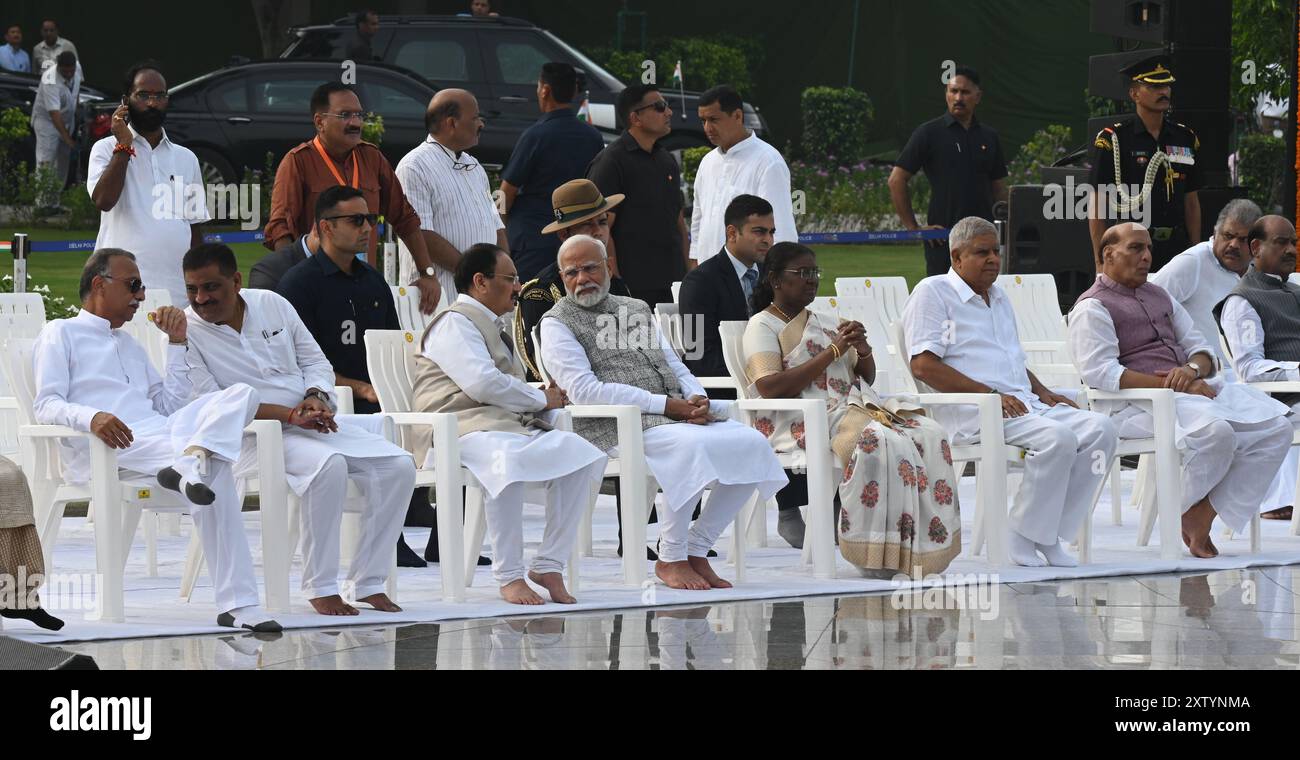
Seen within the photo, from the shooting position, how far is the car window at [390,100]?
709 inches

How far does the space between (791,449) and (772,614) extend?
124 cm

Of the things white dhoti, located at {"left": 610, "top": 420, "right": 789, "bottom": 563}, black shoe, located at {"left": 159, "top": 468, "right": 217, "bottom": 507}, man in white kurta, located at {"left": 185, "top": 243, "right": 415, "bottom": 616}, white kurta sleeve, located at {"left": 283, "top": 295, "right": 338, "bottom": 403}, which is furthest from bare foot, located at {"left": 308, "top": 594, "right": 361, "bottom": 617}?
white dhoti, located at {"left": 610, "top": 420, "right": 789, "bottom": 563}

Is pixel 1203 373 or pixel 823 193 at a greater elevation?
pixel 823 193

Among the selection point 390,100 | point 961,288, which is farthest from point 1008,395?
point 390,100

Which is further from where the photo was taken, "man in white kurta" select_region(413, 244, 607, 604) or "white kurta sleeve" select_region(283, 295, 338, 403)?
"white kurta sleeve" select_region(283, 295, 338, 403)

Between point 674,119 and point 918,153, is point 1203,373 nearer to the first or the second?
point 918,153

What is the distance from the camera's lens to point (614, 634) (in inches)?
273

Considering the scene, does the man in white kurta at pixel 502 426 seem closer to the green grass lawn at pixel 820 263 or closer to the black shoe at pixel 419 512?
the black shoe at pixel 419 512

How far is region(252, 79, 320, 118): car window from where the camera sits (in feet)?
59.6

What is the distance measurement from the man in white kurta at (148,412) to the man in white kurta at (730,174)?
384cm

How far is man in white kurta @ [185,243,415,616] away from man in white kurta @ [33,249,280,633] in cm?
15

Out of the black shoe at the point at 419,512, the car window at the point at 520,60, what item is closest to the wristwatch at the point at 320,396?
the black shoe at the point at 419,512

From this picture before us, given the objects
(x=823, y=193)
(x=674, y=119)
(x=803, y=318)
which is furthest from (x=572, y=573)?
(x=823, y=193)

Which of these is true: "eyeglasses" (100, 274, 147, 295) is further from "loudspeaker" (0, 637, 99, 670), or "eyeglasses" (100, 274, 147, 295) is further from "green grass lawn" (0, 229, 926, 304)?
"green grass lawn" (0, 229, 926, 304)
